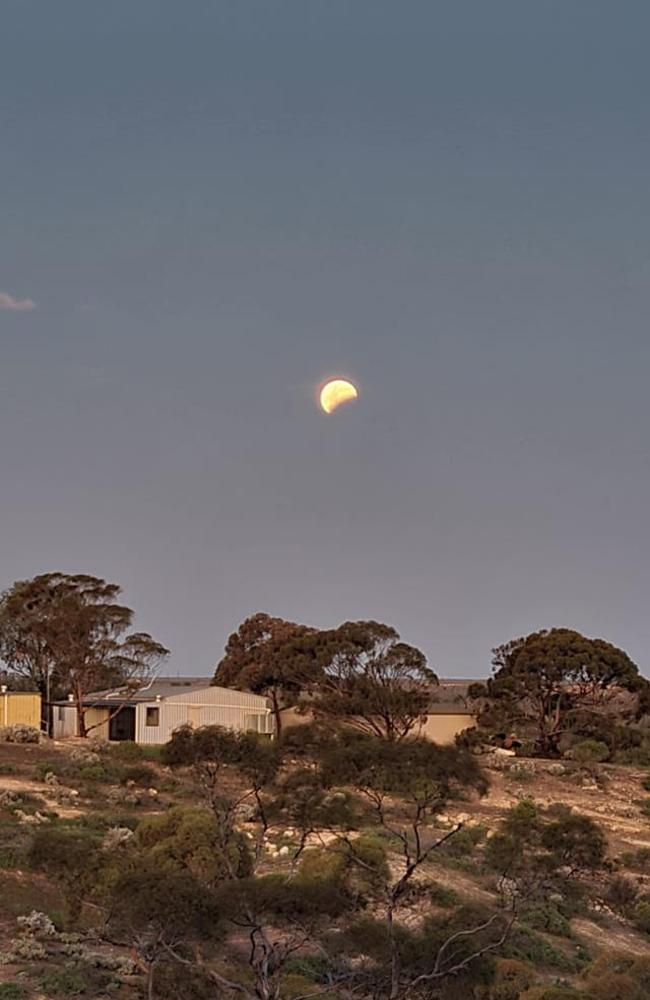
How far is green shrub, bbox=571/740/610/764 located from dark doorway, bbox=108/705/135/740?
20.8 metres

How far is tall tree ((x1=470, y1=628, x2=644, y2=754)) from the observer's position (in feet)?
191

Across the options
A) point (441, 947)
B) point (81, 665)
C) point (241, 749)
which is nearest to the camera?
point (441, 947)

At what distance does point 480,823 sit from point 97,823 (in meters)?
13.2

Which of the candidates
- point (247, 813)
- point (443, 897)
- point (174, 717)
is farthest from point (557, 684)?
point (443, 897)

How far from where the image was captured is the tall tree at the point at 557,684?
58094mm

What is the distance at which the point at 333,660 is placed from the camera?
58156 mm

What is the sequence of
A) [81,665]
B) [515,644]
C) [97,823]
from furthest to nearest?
[515,644]
[81,665]
[97,823]

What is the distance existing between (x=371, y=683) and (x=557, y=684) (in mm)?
9294

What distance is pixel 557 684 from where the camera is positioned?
5841 cm

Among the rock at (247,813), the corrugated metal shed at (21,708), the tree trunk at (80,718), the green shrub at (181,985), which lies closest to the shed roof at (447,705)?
the tree trunk at (80,718)

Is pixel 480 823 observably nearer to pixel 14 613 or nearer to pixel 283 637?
pixel 283 637

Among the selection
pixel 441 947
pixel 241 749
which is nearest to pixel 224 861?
pixel 241 749

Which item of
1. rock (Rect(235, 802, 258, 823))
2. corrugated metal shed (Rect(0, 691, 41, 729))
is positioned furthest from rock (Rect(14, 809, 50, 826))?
corrugated metal shed (Rect(0, 691, 41, 729))

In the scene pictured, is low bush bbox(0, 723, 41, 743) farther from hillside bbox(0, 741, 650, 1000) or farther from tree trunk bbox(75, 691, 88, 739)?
tree trunk bbox(75, 691, 88, 739)
